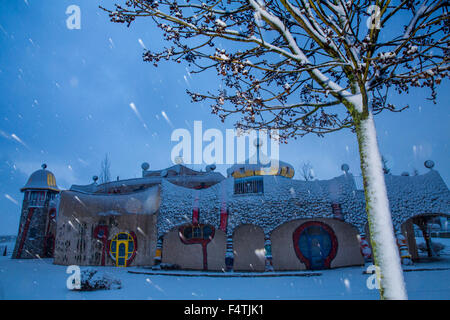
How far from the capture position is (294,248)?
13797 mm

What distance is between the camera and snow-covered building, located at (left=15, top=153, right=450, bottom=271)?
41.1 ft

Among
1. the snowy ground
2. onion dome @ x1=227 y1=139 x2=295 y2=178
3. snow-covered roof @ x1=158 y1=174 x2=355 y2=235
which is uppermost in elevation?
onion dome @ x1=227 y1=139 x2=295 y2=178

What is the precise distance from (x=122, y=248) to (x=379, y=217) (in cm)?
1685

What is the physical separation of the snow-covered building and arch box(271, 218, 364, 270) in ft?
0.16

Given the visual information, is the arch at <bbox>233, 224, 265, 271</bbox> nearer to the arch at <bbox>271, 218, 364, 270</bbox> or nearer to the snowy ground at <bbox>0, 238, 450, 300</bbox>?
the arch at <bbox>271, 218, 364, 270</bbox>

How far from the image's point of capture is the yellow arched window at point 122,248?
16.9 meters

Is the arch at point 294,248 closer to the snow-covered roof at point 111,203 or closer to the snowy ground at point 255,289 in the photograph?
the snowy ground at point 255,289

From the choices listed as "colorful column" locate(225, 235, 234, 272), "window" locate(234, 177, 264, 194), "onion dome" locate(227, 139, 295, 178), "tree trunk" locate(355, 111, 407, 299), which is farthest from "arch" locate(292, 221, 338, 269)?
"tree trunk" locate(355, 111, 407, 299)

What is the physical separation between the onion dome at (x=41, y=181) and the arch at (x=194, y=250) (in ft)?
52.6

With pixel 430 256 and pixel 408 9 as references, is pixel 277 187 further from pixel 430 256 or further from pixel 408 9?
pixel 430 256

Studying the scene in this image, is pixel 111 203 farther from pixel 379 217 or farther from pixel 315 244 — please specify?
pixel 379 217

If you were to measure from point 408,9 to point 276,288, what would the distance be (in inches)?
322

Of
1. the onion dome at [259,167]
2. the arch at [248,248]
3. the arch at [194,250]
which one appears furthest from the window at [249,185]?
the arch at [194,250]
